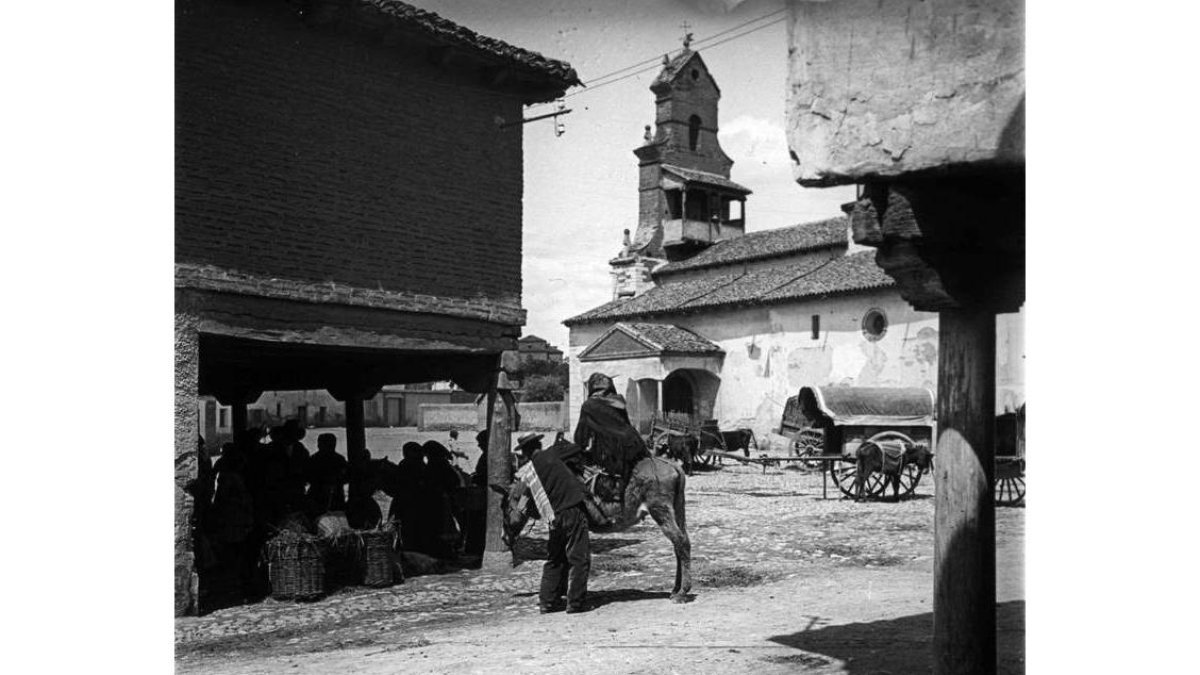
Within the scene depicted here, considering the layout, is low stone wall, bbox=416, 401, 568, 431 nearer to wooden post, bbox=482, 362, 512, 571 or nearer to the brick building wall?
wooden post, bbox=482, 362, 512, 571

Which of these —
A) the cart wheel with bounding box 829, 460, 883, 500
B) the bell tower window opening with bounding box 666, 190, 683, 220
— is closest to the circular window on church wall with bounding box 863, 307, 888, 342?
the cart wheel with bounding box 829, 460, 883, 500

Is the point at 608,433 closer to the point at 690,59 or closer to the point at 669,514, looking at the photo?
the point at 669,514

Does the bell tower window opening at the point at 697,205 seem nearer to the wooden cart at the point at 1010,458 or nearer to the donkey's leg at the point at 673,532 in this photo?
the donkey's leg at the point at 673,532

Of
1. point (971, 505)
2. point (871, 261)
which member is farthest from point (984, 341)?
point (871, 261)

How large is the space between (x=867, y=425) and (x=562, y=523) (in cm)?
456

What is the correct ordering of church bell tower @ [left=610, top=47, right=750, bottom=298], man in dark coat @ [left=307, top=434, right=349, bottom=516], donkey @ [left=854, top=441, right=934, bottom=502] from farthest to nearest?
donkey @ [left=854, top=441, right=934, bottom=502] → man in dark coat @ [left=307, top=434, right=349, bottom=516] → church bell tower @ [left=610, top=47, right=750, bottom=298]

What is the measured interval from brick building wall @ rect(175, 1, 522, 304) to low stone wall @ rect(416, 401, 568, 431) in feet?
3.38

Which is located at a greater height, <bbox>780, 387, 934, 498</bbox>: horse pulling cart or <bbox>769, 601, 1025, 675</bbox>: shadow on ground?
<bbox>780, 387, 934, 498</bbox>: horse pulling cart

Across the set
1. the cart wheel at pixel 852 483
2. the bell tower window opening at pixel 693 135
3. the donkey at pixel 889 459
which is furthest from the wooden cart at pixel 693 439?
the bell tower window opening at pixel 693 135

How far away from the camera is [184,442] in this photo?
6.44m

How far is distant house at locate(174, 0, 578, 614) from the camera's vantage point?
21.7 ft

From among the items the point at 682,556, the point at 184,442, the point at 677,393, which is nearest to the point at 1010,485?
the point at 682,556

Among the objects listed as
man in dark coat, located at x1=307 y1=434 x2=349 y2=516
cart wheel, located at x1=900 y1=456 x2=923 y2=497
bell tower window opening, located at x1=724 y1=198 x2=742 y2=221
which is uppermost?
bell tower window opening, located at x1=724 y1=198 x2=742 y2=221

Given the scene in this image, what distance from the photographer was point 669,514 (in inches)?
270
